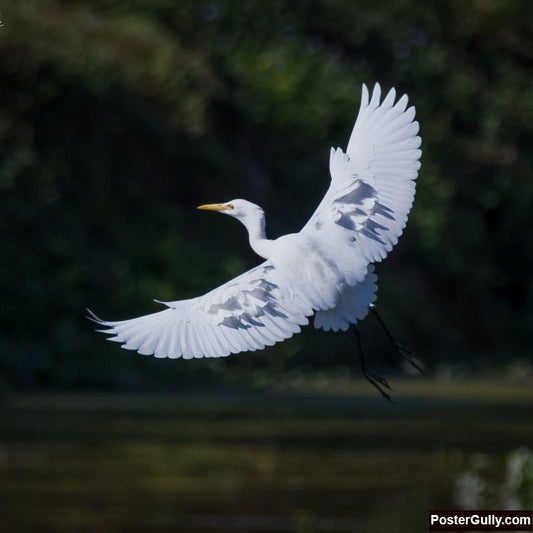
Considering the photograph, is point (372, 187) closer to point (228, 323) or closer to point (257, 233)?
point (257, 233)

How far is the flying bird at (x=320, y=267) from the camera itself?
561 cm

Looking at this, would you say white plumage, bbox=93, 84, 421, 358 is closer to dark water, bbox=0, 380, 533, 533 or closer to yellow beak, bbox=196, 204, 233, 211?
yellow beak, bbox=196, 204, 233, 211

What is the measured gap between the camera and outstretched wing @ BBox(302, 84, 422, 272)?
5871 mm

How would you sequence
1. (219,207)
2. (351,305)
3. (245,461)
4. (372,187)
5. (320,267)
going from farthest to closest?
(245,461), (219,207), (351,305), (372,187), (320,267)

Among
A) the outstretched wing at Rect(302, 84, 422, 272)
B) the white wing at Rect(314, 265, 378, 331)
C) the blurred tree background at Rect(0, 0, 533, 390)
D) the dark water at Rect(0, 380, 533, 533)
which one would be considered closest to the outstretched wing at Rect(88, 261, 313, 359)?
the outstretched wing at Rect(302, 84, 422, 272)

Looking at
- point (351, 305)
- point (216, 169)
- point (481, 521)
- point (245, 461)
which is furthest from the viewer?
point (216, 169)

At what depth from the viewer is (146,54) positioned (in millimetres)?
Result: 21781

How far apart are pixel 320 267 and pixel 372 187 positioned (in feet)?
1.78

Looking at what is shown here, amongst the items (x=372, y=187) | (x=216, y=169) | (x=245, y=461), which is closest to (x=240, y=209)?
(x=372, y=187)

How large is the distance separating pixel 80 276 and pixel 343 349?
13.3 feet

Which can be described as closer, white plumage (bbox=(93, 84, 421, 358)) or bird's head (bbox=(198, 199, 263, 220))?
white plumage (bbox=(93, 84, 421, 358))

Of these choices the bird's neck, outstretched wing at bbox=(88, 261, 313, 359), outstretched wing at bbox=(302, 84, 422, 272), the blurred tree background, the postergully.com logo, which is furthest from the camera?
the blurred tree background

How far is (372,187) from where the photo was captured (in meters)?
6.08

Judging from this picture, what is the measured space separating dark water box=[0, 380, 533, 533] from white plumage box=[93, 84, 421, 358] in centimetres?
545
